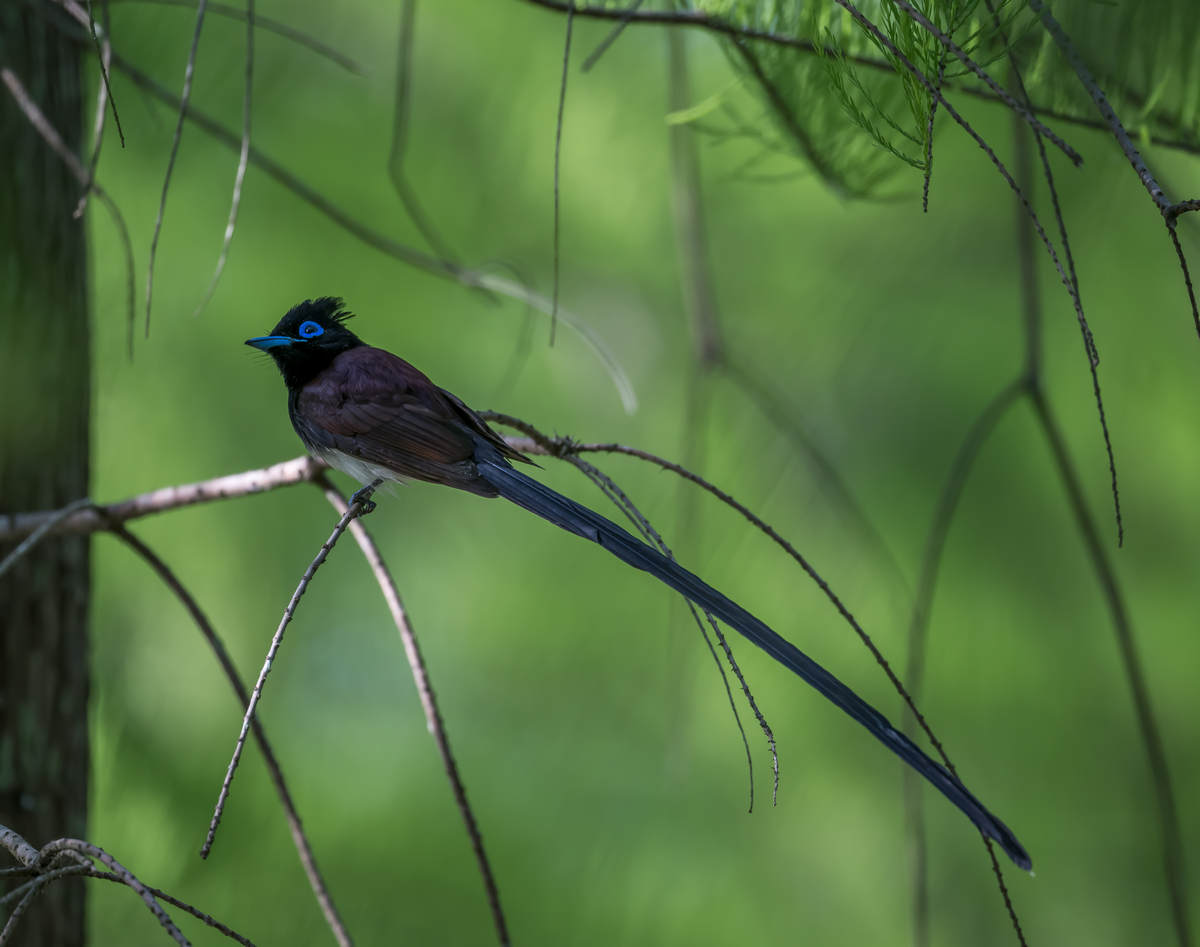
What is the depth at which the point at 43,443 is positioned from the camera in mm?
1073

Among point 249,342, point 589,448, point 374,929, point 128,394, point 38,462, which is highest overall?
point 128,394

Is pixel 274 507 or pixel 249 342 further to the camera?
pixel 274 507

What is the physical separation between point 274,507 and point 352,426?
0.82 metres

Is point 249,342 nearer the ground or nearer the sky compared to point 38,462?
nearer the ground

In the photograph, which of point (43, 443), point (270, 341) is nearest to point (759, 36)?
point (270, 341)

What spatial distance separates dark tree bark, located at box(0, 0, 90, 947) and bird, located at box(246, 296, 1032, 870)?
1.32 feet

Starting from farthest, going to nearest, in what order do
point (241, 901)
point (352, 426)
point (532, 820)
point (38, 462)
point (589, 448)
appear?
point (532, 820) → point (241, 901) → point (38, 462) → point (352, 426) → point (589, 448)

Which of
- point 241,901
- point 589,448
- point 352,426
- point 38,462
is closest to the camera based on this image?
point 589,448

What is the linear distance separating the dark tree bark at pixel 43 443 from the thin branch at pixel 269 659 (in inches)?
21.0

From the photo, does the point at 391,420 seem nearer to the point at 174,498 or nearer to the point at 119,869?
the point at 174,498

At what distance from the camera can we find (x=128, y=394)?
1.51 m

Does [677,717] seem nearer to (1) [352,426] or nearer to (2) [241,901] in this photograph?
(2) [241,901]

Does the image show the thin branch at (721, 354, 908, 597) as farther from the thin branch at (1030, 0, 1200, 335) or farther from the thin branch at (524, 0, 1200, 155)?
the thin branch at (1030, 0, 1200, 335)

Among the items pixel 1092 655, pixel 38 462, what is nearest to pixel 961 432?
pixel 1092 655
